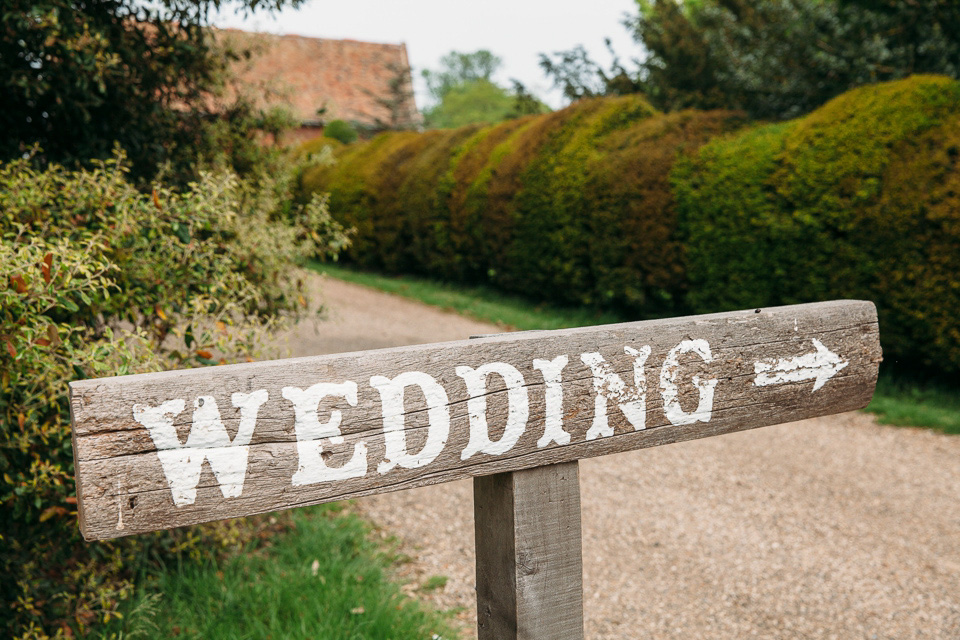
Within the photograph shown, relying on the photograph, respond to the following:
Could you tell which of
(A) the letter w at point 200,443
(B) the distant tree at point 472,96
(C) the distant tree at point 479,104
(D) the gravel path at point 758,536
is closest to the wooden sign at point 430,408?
(A) the letter w at point 200,443

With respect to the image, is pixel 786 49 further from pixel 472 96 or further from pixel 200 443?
pixel 472 96

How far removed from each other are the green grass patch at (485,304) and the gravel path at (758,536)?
10.8 ft

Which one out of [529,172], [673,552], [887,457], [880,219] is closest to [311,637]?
[673,552]

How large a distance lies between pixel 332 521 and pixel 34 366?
1.99 metres

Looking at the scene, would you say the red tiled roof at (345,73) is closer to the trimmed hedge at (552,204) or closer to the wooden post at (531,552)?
the trimmed hedge at (552,204)

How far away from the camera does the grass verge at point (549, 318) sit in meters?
5.47

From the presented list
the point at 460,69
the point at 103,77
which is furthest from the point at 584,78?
the point at 460,69

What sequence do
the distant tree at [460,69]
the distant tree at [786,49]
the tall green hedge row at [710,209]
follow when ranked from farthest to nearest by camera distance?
the distant tree at [460,69]
the distant tree at [786,49]
the tall green hedge row at [710,209]

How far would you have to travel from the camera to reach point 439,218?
11445 millimetres

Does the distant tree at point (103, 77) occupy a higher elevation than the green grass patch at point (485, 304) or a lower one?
higher

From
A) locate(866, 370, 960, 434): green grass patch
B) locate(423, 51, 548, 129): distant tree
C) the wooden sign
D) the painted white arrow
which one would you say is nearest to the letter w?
the wooden sign

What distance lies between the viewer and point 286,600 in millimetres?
2854

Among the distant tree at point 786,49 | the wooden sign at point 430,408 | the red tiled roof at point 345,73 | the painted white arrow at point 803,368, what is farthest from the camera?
the red tiled roof at point 345,73

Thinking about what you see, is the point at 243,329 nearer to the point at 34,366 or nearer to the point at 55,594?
the point at 34,366
